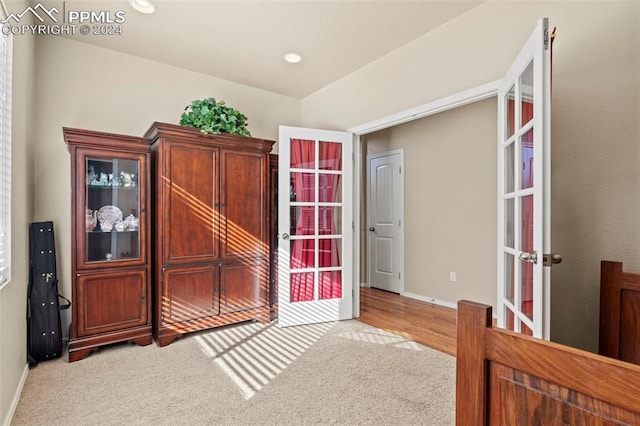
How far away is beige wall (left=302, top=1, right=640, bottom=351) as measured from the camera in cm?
181

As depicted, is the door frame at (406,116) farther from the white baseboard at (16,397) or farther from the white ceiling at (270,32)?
the white baseboard at (16,397)

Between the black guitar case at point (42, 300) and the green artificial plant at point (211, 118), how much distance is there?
1431mm

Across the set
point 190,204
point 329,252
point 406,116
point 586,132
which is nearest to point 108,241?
point 190,204

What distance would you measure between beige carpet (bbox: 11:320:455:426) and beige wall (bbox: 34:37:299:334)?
39.3 inches

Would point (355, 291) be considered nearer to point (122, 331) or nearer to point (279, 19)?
point (122, 331)

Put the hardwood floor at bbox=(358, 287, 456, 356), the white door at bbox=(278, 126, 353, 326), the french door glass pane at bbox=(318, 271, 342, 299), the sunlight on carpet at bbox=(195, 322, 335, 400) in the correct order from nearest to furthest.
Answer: the sunlight on carpet at bbox=(195, 322, 335, 400) < the hardwood floor at bbox=(358, 287, 456, 356) < the white door at bbox=(278, 126, 353, 326) < the french door glass pane at bbox=(318, 271, 342, 299)

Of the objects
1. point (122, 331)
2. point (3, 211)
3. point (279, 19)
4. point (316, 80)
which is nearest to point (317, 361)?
point (122, 331)

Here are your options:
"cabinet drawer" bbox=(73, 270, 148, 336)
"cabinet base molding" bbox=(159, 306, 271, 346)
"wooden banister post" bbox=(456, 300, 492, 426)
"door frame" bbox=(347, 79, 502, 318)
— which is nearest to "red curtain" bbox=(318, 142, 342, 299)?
"door frame" bbox=(347, 79, 502, 318)

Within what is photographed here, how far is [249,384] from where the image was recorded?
2.21 m

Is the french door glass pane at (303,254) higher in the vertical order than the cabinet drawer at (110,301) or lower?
higher

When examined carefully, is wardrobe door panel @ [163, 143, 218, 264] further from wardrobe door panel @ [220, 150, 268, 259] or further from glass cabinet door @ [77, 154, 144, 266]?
glass cabinet door @ [77, 154, 144, 266]

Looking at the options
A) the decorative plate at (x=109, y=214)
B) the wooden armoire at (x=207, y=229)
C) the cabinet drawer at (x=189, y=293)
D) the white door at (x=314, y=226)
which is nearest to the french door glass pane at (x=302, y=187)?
the white door at (x=314, y=226)

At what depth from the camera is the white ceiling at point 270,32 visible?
8.13 ft

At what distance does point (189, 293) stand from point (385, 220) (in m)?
3.07
